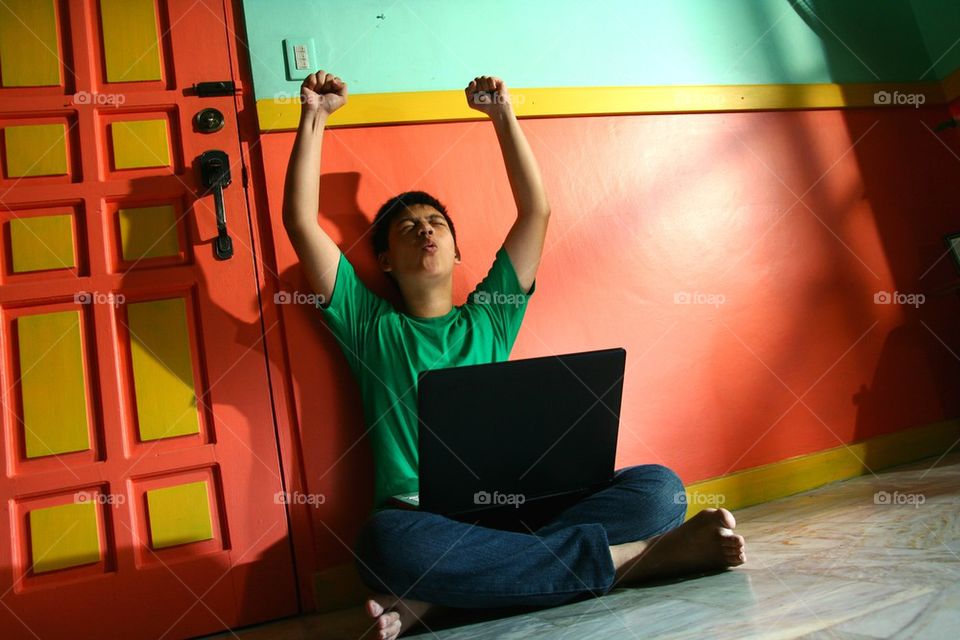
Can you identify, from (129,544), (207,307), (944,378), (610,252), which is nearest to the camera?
(129,544)

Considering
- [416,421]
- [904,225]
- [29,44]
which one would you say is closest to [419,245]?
[416,421]

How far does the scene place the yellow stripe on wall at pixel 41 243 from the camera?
5.09 ft

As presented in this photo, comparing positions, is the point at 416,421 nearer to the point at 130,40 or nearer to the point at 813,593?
the point at 813,593

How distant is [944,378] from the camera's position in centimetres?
222

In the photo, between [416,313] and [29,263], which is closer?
[29,263]

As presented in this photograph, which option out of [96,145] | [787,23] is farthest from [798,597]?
[787,23]

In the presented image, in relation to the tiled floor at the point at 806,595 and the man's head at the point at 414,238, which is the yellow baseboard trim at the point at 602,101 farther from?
the tiled floor at the point at 806,595

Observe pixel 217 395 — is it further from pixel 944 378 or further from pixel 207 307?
pixel 944 378

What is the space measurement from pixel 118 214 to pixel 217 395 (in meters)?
0.48

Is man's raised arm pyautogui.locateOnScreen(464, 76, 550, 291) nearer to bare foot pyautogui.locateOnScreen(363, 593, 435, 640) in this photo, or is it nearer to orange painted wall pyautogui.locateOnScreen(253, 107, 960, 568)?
orange painted wall pyautogui.locateOnScreen(253, 107, 960, 568)

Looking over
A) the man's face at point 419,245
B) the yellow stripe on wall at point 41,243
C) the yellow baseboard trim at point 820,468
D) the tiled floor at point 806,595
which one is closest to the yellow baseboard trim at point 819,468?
the yellow baseboard trim at point 820,468

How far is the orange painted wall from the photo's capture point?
5.62 feet

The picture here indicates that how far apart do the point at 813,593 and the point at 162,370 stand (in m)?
1.35

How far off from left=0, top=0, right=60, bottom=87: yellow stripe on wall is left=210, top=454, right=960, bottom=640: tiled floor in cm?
135
